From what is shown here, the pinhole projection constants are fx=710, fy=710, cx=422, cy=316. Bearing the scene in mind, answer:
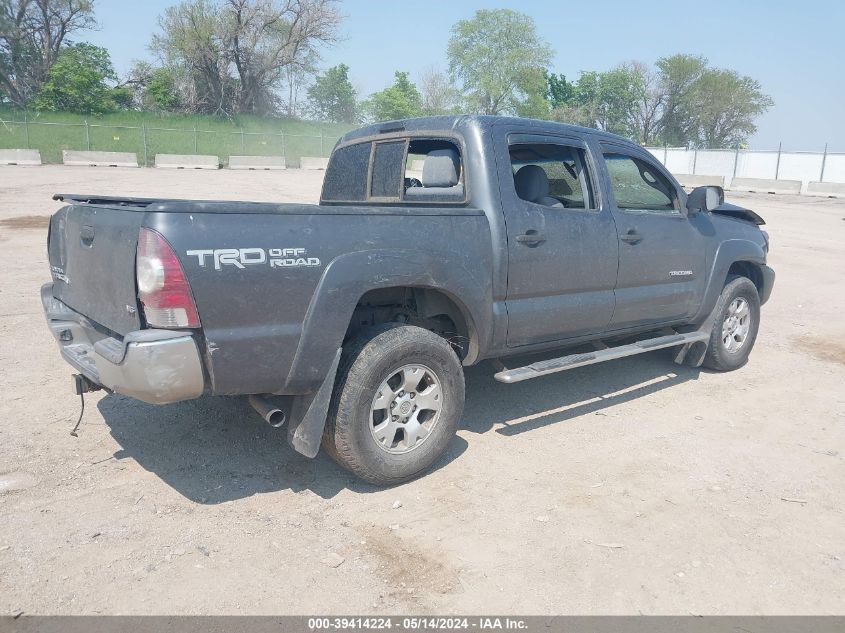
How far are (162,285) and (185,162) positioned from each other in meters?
33.6

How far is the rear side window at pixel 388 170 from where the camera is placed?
488cm

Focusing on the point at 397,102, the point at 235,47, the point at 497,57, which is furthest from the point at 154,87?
the point at 497,57

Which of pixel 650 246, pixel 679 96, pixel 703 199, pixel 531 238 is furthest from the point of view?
pixel 679 96

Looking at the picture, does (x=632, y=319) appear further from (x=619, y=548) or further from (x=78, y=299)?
(x=78, y=299)

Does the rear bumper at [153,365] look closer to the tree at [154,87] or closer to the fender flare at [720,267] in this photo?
the fender flare at [720,267]

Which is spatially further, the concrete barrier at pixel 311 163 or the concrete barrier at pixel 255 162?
the concrete barrier at pixel 311 163

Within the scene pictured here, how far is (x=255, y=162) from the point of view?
36.8m

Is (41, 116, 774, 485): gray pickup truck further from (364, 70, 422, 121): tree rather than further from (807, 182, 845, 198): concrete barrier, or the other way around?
(364, 70, 422, 121): tree

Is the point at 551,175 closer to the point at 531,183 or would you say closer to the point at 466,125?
the point at 531,183

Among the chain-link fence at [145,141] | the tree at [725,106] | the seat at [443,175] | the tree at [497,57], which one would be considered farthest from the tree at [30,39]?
the tree at [725,106]

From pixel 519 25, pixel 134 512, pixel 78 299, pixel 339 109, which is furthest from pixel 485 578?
pixel 519 25

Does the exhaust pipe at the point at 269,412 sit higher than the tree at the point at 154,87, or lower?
lower

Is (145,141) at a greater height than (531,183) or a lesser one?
greater

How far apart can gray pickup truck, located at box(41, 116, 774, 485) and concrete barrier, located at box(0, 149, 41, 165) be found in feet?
99.4
